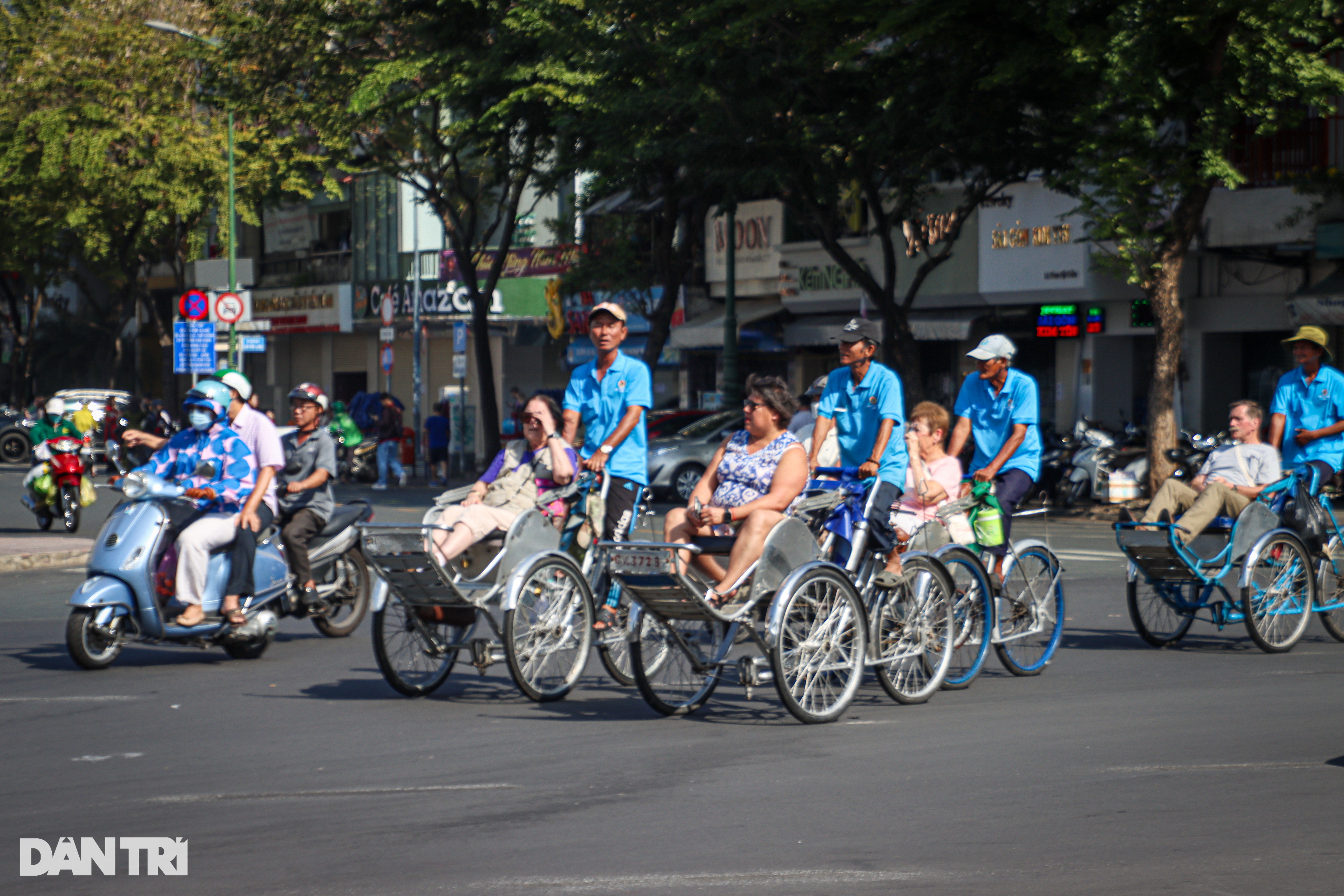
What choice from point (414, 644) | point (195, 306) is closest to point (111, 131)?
point (195, 306)

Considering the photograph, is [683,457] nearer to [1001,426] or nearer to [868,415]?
[1001,426]

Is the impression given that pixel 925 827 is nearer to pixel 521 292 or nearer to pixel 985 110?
pixel 985 110

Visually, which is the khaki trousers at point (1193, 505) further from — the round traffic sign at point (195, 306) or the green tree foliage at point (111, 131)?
the green tree foliage at point (111, 131)

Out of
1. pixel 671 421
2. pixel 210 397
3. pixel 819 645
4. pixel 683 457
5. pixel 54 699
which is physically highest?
pixel 210 397

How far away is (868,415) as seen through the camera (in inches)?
336

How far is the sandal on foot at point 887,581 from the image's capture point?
798 centimetres

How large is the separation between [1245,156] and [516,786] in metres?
22.9

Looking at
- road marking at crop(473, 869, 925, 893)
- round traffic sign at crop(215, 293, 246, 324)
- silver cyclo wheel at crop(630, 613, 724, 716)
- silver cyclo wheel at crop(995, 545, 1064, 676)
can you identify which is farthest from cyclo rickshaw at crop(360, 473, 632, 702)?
round traffic sign at crop(215, 293, 246, 324)

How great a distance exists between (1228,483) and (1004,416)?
173 centimetres

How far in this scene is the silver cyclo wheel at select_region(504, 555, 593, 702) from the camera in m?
8.03

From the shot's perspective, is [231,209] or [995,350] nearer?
[995,350]

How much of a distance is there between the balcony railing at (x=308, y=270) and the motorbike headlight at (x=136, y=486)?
41551mm

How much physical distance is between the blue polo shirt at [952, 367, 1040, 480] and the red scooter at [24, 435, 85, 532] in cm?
1369

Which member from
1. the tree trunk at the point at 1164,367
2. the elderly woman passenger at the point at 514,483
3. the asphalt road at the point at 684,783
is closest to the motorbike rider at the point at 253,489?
the asphalt road at the point at 684,783
